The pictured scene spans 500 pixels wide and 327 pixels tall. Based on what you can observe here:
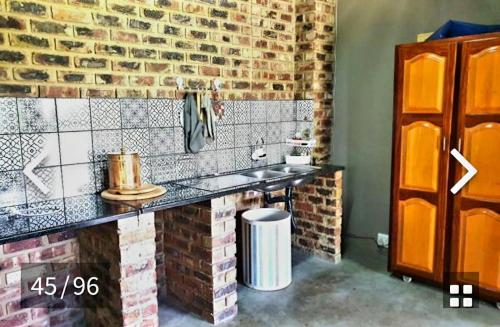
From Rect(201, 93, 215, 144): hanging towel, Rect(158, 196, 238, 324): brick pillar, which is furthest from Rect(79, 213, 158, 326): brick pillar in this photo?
Rect(201, 93, 215, 144): hanging towel

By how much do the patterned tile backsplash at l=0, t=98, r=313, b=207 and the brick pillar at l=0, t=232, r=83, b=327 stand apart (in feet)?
0.84

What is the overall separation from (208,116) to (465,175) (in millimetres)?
1716

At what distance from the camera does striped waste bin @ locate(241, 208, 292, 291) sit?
8.72ft

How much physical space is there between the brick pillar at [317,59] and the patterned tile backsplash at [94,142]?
0.64 metres

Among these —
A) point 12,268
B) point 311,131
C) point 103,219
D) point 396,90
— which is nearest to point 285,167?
point 311,131

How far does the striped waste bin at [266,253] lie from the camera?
266 cm

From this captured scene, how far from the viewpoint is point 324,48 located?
3.37m

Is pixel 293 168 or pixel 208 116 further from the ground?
pixel 208 116

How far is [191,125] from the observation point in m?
2.60

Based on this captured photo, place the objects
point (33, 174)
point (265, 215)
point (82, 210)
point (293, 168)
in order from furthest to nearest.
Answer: point (293, 168) < point (265, 215) < point (33, 174) < point (82, 210)

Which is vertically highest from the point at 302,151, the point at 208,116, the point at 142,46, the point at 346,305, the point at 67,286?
the point at 142,46

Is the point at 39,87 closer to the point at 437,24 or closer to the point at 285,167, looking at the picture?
the point at 285,167

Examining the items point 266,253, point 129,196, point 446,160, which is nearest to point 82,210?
point 129,196

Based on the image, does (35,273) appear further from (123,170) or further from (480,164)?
(480,164)
